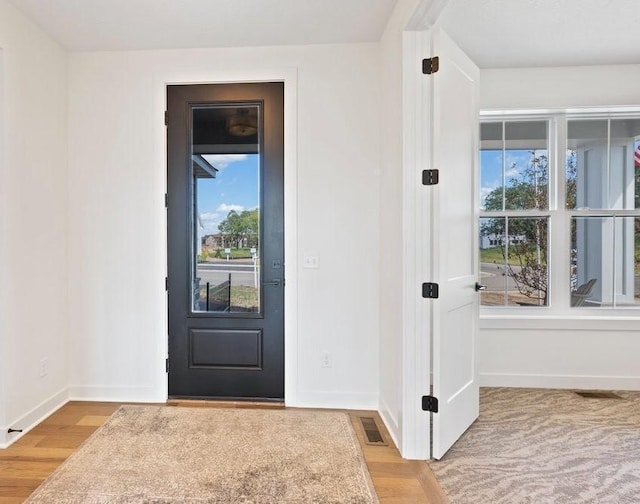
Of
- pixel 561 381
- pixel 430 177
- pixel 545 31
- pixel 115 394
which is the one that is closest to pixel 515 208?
pixel 545 31

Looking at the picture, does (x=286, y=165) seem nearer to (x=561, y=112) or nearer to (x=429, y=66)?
(x=429, y=66)

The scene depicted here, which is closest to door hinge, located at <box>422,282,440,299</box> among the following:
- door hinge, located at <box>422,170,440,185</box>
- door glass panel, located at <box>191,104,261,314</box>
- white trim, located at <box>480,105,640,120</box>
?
door hinge, located at <box>422,170,440,185</box>

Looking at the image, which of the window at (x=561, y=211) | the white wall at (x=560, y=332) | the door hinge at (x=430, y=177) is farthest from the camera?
the window at (x=561, y=211)

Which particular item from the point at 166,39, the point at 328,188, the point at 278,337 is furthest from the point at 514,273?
the point at 166,39

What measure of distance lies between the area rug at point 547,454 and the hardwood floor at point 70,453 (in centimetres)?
14

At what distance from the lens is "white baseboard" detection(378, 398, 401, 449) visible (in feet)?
7.71

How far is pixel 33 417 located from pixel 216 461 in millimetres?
1437

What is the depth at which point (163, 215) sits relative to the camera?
2947mm

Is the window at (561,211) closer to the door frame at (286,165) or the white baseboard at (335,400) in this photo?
the white baseboard at (335,400)

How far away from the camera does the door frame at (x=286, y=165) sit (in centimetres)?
287

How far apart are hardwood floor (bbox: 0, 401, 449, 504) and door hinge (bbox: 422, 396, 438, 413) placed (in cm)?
30

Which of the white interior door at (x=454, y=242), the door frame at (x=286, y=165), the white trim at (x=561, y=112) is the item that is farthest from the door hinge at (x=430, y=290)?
the white trim at (x=561, y=112)

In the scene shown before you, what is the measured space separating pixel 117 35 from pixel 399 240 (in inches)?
97.9

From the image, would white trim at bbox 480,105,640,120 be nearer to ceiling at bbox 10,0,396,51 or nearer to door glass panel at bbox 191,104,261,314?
ceiling at bbox 10,0,396,51
